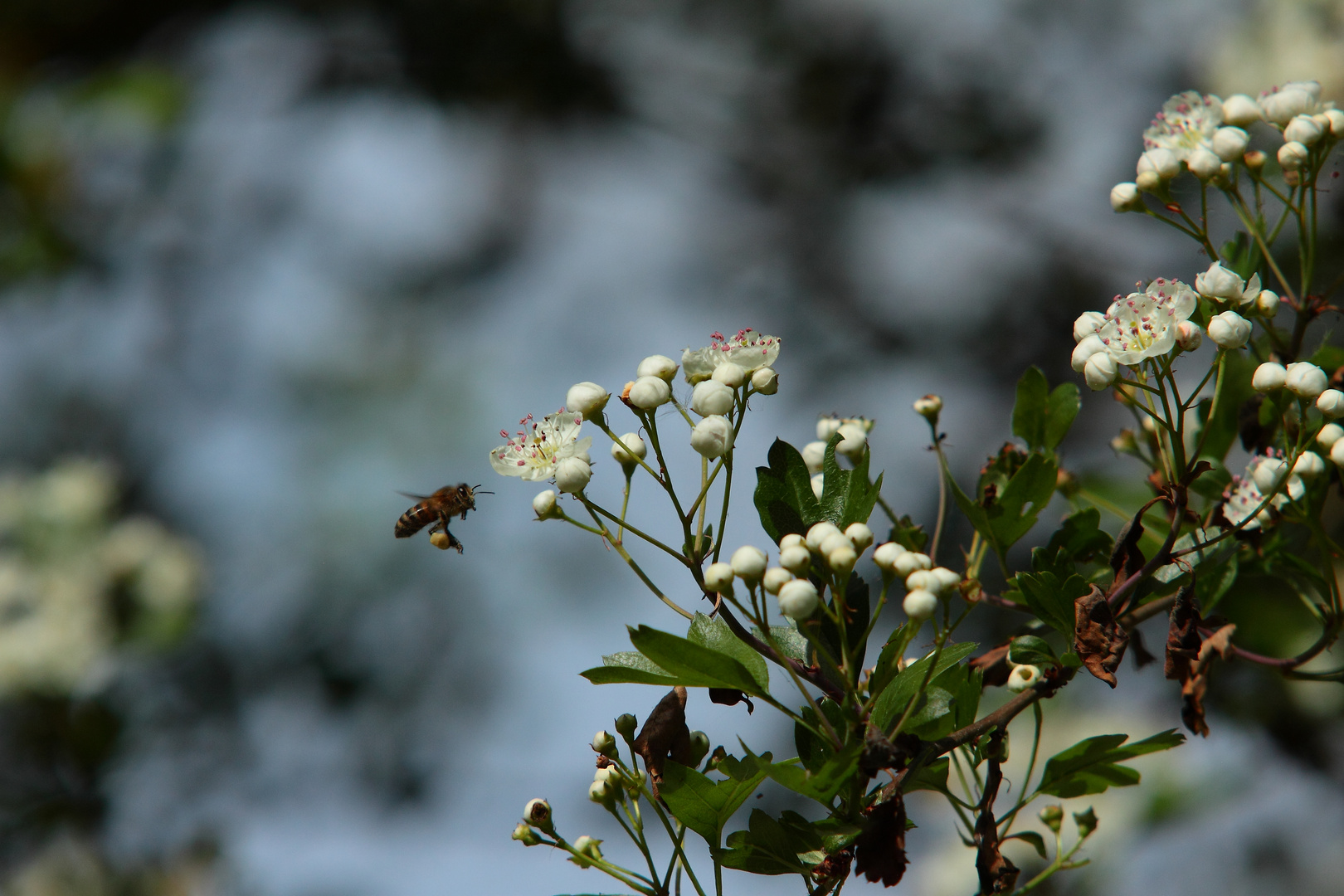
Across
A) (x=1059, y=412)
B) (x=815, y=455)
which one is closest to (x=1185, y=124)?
(x=1059, y=412)

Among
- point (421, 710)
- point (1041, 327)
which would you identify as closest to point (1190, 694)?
point (1041, 327)

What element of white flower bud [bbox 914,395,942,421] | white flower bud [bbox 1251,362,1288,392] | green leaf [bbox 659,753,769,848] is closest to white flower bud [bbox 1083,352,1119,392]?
white flower bud [bbox 1251,362,1288,392]

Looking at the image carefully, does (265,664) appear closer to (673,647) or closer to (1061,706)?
(1061,706)

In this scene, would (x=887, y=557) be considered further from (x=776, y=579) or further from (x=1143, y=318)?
(x=1143, y=318)

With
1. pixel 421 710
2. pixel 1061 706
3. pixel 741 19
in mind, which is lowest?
pixel 1061 706

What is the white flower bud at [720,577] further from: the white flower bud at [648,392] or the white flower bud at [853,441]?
the white flower bud at [853,441]

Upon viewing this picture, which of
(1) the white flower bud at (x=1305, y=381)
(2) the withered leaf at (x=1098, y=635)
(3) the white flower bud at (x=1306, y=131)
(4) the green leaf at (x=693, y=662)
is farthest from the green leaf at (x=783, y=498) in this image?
(3) the white flower bud at (x=1306, y=131)

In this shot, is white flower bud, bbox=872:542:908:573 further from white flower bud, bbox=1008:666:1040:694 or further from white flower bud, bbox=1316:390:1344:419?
white flower bud, bbox=1316:390:1344:419

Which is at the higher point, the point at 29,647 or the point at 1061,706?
the point at 29,647
